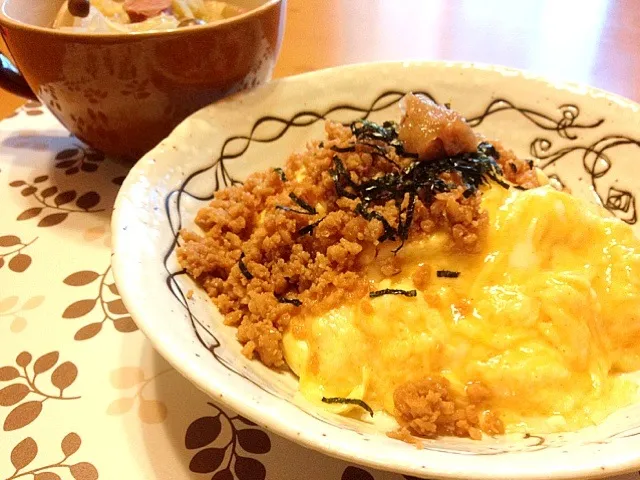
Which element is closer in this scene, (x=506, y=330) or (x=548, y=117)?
(x=506, y=330)

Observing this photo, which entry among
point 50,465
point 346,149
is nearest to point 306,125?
point 346,149

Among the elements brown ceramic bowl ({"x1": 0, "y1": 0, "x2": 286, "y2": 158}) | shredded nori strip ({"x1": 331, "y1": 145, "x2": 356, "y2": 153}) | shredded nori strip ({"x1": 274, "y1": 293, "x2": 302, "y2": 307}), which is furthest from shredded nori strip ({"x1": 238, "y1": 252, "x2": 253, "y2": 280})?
brown ceramic bowl ({"x1": 0, "y1": 0, "x2": 286, "y2": 158})

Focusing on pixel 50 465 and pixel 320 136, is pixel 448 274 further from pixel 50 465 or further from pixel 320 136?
pixel 50 465

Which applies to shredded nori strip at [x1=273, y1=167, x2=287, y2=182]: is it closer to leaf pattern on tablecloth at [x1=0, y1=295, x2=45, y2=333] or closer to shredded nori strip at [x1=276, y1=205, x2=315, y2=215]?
shredded nori strip at [x1=276, y1=205, x2=315, y2=215]

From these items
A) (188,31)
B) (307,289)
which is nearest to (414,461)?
(307,289)

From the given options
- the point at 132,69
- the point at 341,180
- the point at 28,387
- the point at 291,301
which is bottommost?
the point at 28,387

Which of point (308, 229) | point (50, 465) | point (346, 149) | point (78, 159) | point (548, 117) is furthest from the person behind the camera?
point (78, 159)

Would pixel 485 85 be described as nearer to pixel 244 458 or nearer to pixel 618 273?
pixel 618 273
